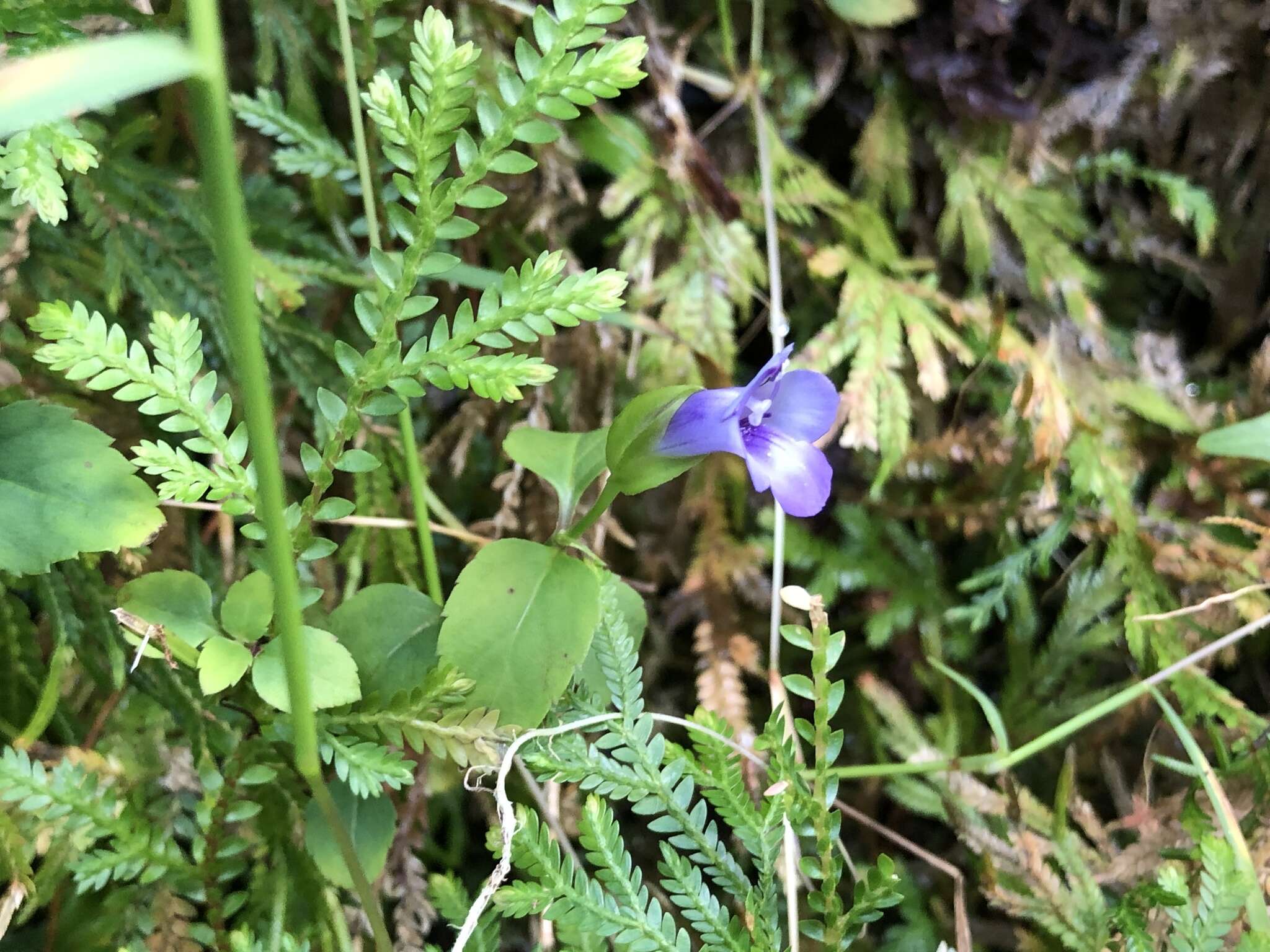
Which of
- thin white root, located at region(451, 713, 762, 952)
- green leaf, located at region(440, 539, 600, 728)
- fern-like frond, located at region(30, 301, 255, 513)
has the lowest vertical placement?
thin white root, located at region(451, 713, 762, 952)

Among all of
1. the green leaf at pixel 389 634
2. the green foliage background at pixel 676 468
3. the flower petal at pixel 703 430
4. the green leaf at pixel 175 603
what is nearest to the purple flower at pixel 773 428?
the flower petal at pixel 703 430

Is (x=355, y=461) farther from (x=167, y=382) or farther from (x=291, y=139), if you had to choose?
(x=291, y=139)

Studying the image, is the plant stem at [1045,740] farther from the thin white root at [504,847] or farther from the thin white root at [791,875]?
the thin white root at [504,847]

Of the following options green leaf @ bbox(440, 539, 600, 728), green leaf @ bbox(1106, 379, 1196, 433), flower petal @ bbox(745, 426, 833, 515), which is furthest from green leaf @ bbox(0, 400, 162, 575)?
green leaf @ bbox(1106, 379, 1196, 433)

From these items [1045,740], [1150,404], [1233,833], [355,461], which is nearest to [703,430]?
[355,461]

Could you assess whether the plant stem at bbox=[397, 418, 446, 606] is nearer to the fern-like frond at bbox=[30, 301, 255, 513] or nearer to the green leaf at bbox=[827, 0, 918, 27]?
the fern-like frond at bbox=[30, 301, 255, 513]

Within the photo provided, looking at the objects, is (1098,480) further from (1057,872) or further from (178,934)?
(178,934)
